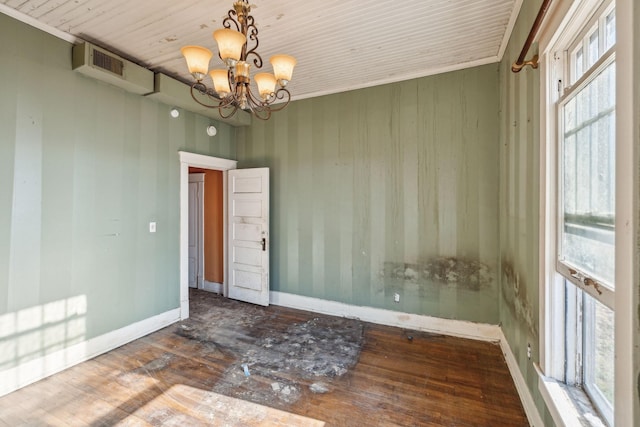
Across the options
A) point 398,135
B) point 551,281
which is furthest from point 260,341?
point 398,135

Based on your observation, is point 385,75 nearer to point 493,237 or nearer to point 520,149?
point 520,149

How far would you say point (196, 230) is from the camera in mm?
5168

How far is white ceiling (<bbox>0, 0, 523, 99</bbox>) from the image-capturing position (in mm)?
2197

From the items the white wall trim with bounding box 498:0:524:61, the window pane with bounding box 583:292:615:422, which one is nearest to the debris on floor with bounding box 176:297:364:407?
the window pane with bounding box 583:292:615:422

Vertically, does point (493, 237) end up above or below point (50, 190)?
below

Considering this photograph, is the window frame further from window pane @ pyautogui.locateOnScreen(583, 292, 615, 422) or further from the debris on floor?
the debris on floor

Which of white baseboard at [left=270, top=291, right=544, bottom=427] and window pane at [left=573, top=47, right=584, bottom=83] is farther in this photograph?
white baseboard at [left=270, top=291, right=544, bottom=427]

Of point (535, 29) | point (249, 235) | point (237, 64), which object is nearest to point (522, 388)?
point (535, 29)

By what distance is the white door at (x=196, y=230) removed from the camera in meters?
5.08

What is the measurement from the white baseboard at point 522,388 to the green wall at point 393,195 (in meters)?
0.50

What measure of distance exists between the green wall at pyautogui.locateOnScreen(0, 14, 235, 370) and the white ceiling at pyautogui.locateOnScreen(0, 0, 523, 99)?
39 centimetres

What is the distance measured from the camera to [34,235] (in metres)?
2.35

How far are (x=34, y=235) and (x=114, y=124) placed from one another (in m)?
1.30

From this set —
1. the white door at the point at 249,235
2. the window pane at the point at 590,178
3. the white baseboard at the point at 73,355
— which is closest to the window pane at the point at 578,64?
the window pane at the point at 590,178
